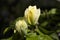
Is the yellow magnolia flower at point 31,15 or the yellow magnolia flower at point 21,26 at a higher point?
the yellow magnolia flower at point 31,15

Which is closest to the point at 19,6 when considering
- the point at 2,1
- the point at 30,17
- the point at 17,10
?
the point at 17,10

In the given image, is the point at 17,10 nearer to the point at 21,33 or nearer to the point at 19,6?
the point at 19,6

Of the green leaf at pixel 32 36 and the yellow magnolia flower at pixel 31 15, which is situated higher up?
the yellow magnolia flower at pixel 31 15

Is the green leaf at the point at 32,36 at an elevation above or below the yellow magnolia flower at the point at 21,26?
below

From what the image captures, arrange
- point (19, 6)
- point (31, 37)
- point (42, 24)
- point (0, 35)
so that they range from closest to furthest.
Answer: point (31, 37), point (42, 24), point (0, 35), point (19, 6)

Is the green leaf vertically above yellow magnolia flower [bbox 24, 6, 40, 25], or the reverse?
yellow magnolia flower [bbox 24, 6, 40, 25]

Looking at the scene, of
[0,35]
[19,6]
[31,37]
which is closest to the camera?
[31,37]

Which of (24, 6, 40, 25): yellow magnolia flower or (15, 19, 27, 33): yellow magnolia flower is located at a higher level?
(24, 6, 40, 25): yellow magnolia flower

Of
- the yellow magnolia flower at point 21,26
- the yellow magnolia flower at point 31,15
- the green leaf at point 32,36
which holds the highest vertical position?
the yellow magnolia flower at point 31,15

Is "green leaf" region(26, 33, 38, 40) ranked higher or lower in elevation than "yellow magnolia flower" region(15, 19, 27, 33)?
lower

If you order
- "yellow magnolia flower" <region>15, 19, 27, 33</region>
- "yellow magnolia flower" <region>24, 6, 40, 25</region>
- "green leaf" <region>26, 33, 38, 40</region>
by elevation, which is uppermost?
"yellow magnolia flower" <region>24, 6, 40, 25</region>

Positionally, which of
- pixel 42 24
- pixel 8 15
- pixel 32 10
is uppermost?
pixel 32 10
